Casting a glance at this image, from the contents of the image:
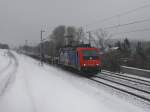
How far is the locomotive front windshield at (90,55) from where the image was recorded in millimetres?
29375

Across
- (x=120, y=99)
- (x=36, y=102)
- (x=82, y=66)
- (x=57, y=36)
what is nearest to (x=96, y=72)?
(x=82, y=66)

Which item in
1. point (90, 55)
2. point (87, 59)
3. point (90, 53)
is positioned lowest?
point (87, 59)

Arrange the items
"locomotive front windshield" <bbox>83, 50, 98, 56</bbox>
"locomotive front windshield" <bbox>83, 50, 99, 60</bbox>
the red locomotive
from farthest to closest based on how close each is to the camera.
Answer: "locomotive front windshield" <bbox>83, 50, 98, 56</bbox> → "locomotive front windshield" <bbox>83, 50, 99, 60</bbox> → the red locomotive

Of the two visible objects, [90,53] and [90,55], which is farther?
[90,53]

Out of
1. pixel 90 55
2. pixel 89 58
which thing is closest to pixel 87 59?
pixel 89 58

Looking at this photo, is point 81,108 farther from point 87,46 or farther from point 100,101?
point 87,46

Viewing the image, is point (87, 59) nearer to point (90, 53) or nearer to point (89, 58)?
point (89, 58)

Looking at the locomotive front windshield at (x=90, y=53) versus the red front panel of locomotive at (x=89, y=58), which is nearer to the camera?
the red front panel of locomotive at (x=89, y=58)

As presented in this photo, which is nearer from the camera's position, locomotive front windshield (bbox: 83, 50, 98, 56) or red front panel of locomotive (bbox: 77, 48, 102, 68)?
red front panel of locomotive (bbox: 77, 48, 102, 68)

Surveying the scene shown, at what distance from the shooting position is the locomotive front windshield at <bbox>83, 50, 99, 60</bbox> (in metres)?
29.4

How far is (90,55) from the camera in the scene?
29.6 m

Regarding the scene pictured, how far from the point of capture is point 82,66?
28906 mm

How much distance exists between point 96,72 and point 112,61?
5475 millimetres

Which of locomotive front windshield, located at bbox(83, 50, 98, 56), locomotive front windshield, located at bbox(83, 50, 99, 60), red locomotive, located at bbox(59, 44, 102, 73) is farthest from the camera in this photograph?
locomotive front windshield, located at bbox(83, 50, 98, 56)
